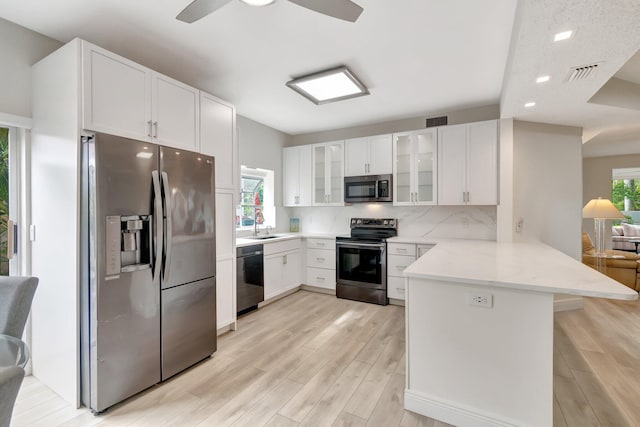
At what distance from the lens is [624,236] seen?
7.42 meters

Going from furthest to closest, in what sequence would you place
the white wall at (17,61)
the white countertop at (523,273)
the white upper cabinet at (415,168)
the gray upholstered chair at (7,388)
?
the white upper cabinet at (415,168)
the white wall at (17,61)
the white countertop at (523,273)
the gray upholstered chair at (7,388)

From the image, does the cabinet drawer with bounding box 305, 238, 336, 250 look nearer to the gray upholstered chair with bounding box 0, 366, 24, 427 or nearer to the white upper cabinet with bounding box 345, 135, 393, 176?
the white upper cabinet with bounding box 345, 135, 393, 176

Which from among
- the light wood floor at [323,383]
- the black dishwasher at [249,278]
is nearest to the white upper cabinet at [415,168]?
the light wood floor at [323,383]

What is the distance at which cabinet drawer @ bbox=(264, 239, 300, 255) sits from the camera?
379cm

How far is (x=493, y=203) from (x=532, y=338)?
229 cm

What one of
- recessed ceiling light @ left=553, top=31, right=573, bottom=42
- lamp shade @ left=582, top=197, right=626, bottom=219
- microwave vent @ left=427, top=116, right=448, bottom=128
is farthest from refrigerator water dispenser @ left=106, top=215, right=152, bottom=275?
lamp shade @ left=582, top=197, right=626, bottom=219

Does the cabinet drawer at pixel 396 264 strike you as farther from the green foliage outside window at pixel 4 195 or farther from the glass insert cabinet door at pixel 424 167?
the green foliage outside window at pixel 4 195

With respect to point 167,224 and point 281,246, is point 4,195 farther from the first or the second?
point 281,246

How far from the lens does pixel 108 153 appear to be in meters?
1.80

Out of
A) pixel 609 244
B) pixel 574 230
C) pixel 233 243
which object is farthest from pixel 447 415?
pixel 609 244

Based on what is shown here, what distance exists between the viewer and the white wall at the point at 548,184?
3.56 m

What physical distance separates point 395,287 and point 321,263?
1.14m

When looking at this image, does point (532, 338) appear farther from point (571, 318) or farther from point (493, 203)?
point (571, 318)

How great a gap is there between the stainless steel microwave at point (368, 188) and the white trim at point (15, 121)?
11.0 ft
